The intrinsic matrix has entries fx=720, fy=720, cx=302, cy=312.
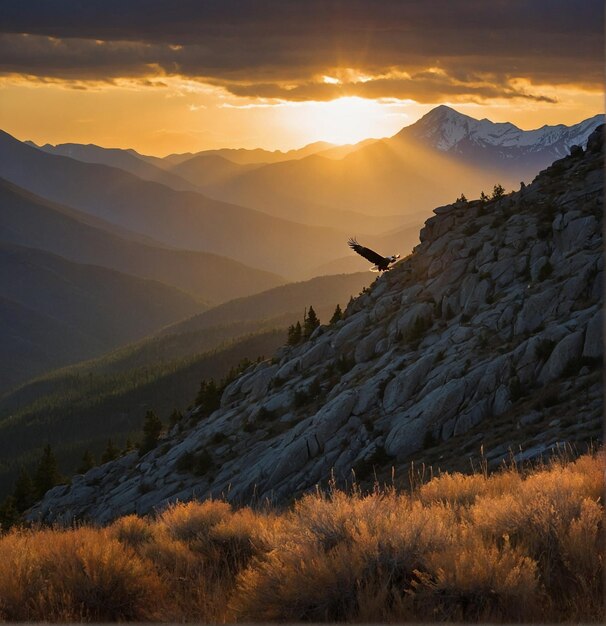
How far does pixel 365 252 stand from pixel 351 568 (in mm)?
43389

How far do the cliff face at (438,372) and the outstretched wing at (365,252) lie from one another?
13.0 ft

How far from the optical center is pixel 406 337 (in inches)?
1951

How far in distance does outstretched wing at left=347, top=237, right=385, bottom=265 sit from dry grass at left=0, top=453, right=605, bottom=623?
3776 centimetres

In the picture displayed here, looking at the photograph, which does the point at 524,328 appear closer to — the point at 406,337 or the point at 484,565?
the point at 406,337

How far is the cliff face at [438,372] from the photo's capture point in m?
33.8

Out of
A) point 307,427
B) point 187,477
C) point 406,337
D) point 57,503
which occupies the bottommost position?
point 57,503

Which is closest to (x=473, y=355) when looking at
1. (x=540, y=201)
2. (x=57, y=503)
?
(x=540, y=201)

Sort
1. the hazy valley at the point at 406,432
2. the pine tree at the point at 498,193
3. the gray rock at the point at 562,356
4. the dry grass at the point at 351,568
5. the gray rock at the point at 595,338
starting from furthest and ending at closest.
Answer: the pine tree at the point at 498,193 → the gray rock at the point at 562,356 → the gray rock at the point at 595,338 → the hazy valley at the point at 406,432 → the dry grass at the point at 351,568

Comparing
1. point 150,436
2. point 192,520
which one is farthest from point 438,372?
point 150,436

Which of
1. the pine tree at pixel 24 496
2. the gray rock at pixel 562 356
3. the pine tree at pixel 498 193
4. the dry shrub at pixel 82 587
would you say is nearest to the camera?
the dry shrub at pixel 82 587

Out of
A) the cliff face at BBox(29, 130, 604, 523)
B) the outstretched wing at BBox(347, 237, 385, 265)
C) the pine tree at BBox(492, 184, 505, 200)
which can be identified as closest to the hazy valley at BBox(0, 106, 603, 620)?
the cliff face at BBox(29, 130, 604, 523)

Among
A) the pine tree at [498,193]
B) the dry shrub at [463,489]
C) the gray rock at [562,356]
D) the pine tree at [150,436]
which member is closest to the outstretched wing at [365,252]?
the pine tree at [498,193]

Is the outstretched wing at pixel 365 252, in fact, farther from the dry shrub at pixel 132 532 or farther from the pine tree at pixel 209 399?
the dry shrub at pixel 132 532

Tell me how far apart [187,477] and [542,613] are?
4772cm
